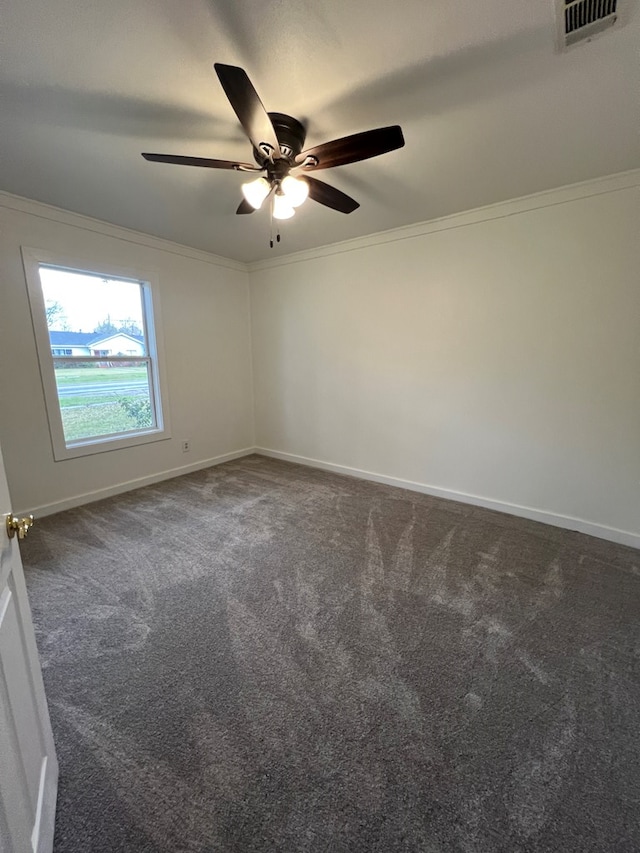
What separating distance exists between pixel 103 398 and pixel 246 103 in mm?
2904

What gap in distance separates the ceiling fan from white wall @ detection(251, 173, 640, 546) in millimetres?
1372

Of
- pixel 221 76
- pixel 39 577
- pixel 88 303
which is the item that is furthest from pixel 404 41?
pixel 39 577

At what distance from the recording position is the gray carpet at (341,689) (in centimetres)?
102

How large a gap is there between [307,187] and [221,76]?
69 centimetres

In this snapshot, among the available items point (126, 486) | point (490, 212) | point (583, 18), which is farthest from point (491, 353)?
point (126, 486)

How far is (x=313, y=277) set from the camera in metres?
3.82

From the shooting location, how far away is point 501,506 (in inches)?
118

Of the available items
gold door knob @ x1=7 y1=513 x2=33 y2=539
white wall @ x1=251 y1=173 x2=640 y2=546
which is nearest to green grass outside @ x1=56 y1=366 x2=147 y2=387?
white wall @ x1=251 y1=173 x2=640 y2=546

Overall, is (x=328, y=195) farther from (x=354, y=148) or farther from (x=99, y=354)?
(x=99, y=354)

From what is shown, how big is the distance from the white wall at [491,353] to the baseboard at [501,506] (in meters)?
0.01

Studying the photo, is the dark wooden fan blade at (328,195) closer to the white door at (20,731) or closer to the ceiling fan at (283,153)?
the ceiling fan at (283,153)

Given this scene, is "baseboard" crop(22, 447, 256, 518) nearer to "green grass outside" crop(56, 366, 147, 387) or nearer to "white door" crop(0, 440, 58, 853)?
"green grass outside" crop(56, 366, 147, 387)

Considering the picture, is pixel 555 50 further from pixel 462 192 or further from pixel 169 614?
pixel 169 614

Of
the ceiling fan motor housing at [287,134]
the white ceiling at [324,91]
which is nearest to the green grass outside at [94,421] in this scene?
the white ceiling at [324,91]
